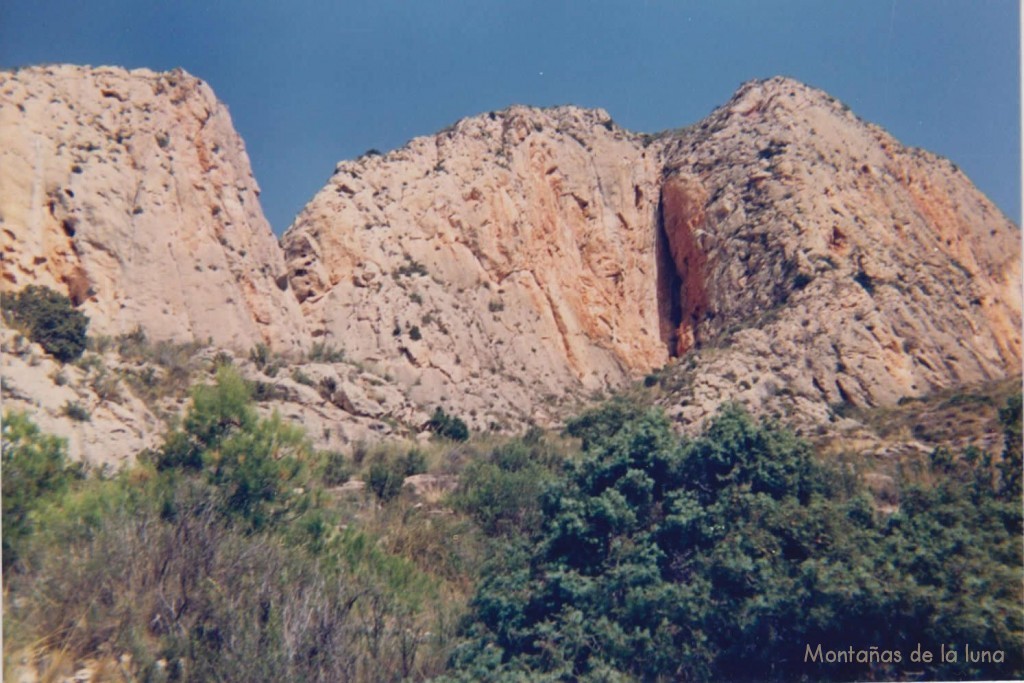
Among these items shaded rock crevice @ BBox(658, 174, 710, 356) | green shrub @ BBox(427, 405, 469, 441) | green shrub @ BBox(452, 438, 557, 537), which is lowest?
green shrub @ BBox(452, 438, 557, 537)

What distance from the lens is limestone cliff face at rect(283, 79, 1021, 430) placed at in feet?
76.3

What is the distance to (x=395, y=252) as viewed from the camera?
26.4 m

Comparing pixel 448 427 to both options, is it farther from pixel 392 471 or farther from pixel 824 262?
pixel 824 262

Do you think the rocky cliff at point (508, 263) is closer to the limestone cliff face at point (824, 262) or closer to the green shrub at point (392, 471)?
the limestone cliff face at point (824, 262)

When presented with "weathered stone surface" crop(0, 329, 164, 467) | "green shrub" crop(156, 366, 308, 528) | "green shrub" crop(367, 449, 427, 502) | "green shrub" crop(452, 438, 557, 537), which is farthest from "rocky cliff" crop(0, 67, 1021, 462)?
"green shrub" crop(452, 438, 557, 537)

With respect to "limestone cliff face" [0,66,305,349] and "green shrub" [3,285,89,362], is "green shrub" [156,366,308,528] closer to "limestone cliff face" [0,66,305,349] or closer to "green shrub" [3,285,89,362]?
"green shrub" [3,285,89,362]

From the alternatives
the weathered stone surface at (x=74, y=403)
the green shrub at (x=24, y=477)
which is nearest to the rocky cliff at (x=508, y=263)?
the weathered stone surface at (x=74, y=403)

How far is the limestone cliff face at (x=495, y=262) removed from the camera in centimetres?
2394

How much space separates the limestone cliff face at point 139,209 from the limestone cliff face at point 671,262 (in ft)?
9.01

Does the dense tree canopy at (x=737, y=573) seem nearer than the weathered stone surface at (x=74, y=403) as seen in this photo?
Yes

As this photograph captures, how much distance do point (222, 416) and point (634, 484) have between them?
18.4 feet

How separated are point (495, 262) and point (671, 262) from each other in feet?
30.0

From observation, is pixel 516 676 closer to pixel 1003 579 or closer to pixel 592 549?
pixel 592 549

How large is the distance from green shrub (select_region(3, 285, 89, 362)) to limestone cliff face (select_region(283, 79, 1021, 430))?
28.5 ft
